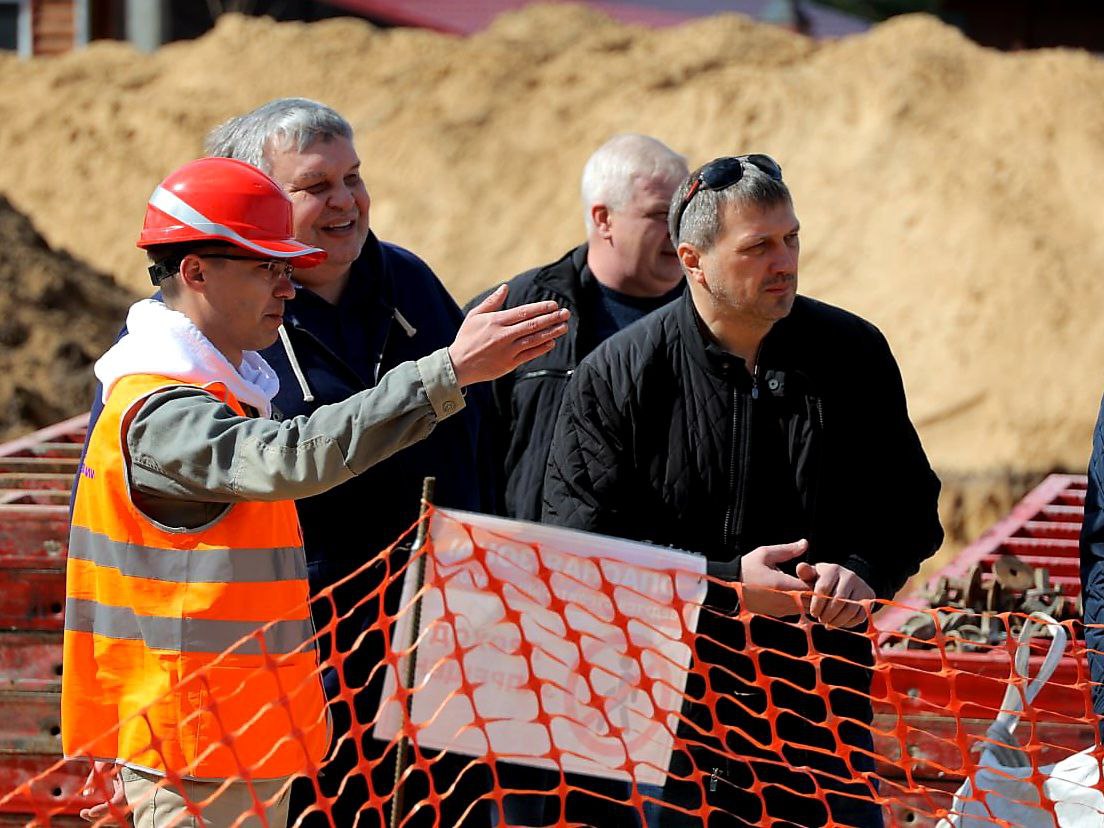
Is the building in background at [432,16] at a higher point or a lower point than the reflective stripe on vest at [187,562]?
higher

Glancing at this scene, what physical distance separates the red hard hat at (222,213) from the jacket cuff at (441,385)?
1.43 feet

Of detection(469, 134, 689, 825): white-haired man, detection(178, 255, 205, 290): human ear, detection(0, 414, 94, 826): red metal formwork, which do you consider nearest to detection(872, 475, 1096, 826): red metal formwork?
detection(469, 134, 689, 825): white-haired man

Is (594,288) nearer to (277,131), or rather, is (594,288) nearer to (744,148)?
(277,131)

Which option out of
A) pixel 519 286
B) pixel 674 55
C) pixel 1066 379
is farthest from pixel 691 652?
pixel 674 55

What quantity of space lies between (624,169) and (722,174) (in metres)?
1.31

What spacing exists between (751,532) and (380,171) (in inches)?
610

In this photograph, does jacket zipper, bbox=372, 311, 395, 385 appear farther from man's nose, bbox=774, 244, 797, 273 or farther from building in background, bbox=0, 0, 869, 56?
building in background, bbox=0, 0, 869, 56

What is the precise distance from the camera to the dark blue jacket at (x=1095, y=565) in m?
3.70

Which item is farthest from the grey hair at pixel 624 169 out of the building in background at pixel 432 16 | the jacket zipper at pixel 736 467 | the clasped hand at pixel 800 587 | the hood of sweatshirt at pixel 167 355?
the building in background at pixel 432 16

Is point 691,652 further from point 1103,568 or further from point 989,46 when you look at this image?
point 989,46

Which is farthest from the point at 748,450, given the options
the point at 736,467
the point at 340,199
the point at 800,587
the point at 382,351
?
the point at 340,199

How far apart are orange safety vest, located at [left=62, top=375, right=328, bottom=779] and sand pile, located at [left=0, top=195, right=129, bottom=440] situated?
8880 millimetres

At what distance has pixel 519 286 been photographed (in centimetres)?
506

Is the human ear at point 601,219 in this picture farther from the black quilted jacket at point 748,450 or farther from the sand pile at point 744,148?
the sand pile at point 744,148
